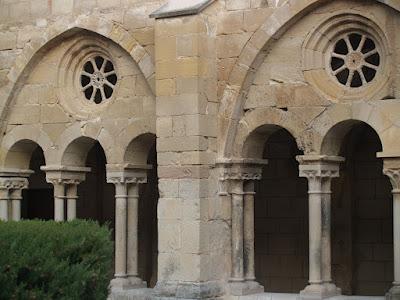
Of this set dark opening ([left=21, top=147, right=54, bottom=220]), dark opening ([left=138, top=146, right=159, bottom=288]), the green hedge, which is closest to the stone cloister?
dark opening ([left=138, top=146, right=159, bottom=288])

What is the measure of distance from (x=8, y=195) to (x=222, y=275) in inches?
151

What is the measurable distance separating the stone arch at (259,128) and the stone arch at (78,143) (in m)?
1.99

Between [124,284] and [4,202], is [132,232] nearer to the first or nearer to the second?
[124,284]

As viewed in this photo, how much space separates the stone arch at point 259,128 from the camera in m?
11.9

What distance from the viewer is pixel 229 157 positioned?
12289 millimetres

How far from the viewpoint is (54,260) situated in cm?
887

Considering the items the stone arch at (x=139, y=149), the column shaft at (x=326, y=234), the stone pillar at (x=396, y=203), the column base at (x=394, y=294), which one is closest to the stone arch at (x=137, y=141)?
the stone arch at (x=139, y=149)

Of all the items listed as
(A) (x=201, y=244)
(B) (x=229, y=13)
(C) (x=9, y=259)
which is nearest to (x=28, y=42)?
(B) (x=229, y=13)

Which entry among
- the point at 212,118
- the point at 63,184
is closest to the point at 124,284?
the point at 63,184

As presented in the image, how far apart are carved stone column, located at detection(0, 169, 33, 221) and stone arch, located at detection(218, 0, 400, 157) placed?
141 inches

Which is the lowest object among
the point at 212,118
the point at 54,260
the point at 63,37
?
the point at 54,260

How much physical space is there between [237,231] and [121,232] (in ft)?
5.97

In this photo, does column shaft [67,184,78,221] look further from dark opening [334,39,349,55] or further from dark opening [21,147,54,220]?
dark opening [334,39,349,55]

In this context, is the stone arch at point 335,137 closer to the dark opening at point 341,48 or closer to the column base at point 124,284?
the dark opening at point 341,48
